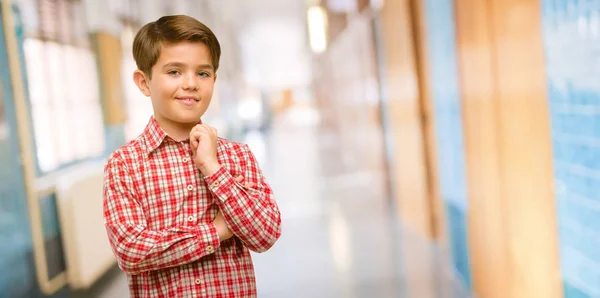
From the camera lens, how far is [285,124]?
911 inches

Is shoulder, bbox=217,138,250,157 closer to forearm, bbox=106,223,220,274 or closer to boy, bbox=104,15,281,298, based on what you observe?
boy, bbox=104,15,281,298

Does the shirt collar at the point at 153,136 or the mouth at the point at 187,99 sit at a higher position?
the mouth at the point at 187,99

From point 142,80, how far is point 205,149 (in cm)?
24

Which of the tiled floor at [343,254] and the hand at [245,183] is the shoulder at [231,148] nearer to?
the hand at [245,183]

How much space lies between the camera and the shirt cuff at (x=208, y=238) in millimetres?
1244

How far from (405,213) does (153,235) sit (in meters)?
4.60

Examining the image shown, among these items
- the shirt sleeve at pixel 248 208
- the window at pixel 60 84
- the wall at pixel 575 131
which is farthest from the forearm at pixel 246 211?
the window at pixel 60 84

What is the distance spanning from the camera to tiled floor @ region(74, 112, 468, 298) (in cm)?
342

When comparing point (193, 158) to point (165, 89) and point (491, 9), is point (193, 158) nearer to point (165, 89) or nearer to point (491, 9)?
point (165, 89)

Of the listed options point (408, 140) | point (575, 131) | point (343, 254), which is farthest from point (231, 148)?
point (408, 140)

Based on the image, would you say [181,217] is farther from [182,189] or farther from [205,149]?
[205,149]

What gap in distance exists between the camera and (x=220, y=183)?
121 cm

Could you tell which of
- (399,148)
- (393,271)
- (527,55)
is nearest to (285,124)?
(399,148)

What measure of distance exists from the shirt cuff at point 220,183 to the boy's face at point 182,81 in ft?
0.47
